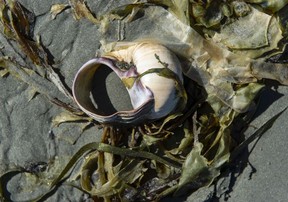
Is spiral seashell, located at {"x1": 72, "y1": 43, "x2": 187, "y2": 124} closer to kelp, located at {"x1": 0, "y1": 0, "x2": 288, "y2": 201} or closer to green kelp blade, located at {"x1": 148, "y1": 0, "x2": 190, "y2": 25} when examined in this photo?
kelp, located at {"x1": 0, "y1": 0, "x2": 288, "y2": 201}

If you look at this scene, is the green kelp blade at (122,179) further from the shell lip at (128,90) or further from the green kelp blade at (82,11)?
the green kelp blade at (82,11)

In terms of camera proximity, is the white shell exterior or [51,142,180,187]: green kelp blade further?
[51,142,180,187]: green kelp blade

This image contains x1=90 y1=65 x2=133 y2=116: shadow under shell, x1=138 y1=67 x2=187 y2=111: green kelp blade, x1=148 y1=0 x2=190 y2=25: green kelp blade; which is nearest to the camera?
x1=138 y1=67 x2=187 y2=111: green kelp blade

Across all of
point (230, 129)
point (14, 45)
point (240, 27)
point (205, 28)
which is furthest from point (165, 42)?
point (14, 45)

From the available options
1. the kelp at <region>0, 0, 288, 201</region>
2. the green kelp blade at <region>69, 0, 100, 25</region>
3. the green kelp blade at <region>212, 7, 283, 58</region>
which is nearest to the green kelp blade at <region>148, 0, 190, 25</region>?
the kelp at <region>0, 0, 288, 201</region>

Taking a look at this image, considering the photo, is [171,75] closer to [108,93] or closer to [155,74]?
[155,74]

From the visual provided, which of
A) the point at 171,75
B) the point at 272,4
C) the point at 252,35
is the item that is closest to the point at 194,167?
the point at 171,75

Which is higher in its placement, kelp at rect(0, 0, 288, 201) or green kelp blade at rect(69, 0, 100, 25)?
green kelp blade at rect(69, 0, 100, 25)
